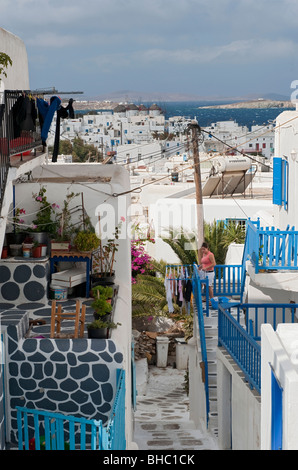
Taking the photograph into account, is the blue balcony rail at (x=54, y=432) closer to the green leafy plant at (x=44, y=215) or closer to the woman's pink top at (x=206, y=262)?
the green leafy plant at (x=44, y=215)

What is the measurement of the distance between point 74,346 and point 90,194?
385 cm

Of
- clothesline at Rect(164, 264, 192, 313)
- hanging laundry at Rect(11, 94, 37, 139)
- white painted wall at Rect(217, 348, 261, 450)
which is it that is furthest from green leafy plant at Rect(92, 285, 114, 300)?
clothesline at Rect(164, 264, 192, 313)

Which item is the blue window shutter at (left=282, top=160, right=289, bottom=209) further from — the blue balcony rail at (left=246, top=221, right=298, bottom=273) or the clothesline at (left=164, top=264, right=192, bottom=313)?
the clothesline at (left=164, top=264, right=192, bottom=313)

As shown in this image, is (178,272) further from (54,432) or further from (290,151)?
(54,432)

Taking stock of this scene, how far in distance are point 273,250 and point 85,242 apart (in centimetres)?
582

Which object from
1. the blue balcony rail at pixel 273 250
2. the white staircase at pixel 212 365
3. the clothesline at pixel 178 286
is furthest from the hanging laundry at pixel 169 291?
the blue balcony rail at pixel 273 250

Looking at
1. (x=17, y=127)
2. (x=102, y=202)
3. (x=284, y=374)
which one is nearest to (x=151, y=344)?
(x=102, y=202)

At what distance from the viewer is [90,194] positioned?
1282cm

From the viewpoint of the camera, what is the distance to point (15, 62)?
15664mm

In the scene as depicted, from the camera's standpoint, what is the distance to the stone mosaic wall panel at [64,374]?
9680 millimetres

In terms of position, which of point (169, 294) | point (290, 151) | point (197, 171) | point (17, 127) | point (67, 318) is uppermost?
point (17, 127)

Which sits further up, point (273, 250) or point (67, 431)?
point (273, 250)

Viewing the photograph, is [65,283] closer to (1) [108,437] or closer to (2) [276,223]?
(1) [108,437]
